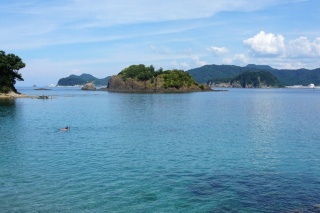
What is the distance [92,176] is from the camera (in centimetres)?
3778

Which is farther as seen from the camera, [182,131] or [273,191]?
[182,131]

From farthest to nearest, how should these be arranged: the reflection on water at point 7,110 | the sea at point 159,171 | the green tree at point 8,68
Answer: the green tree at point 8,68, the reflection on water at point 7,110, the sea at point 159,171

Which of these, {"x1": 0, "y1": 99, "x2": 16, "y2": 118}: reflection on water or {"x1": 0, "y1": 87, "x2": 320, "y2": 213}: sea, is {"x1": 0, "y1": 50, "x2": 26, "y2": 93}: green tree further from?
{"x1": 0, "y1": 87, "x2": 320, "y2": 213}: sea

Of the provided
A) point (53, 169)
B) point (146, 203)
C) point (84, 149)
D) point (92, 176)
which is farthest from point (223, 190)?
point (84, 149)

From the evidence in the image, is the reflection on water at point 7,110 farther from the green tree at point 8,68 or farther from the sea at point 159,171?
the green tree at point 8,68

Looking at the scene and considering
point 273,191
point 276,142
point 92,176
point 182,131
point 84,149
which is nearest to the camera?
point 273,191

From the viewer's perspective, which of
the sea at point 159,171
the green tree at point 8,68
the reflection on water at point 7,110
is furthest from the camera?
the green tree at point 8,68

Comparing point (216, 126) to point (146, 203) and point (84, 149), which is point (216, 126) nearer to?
point (84, 149)

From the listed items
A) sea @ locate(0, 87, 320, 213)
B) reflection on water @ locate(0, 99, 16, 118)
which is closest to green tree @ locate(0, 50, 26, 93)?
reflection on water @ locate(0, 99, 16, 118)

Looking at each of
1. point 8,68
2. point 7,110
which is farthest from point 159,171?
point 8,68

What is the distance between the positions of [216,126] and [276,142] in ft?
75.3

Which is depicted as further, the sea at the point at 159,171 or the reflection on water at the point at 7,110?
the reflection on water at the point at 7,110

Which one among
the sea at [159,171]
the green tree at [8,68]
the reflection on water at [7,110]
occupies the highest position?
the green tree at [8,68]

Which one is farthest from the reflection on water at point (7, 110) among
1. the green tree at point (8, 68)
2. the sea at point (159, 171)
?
the green tree at point (8, 68)
